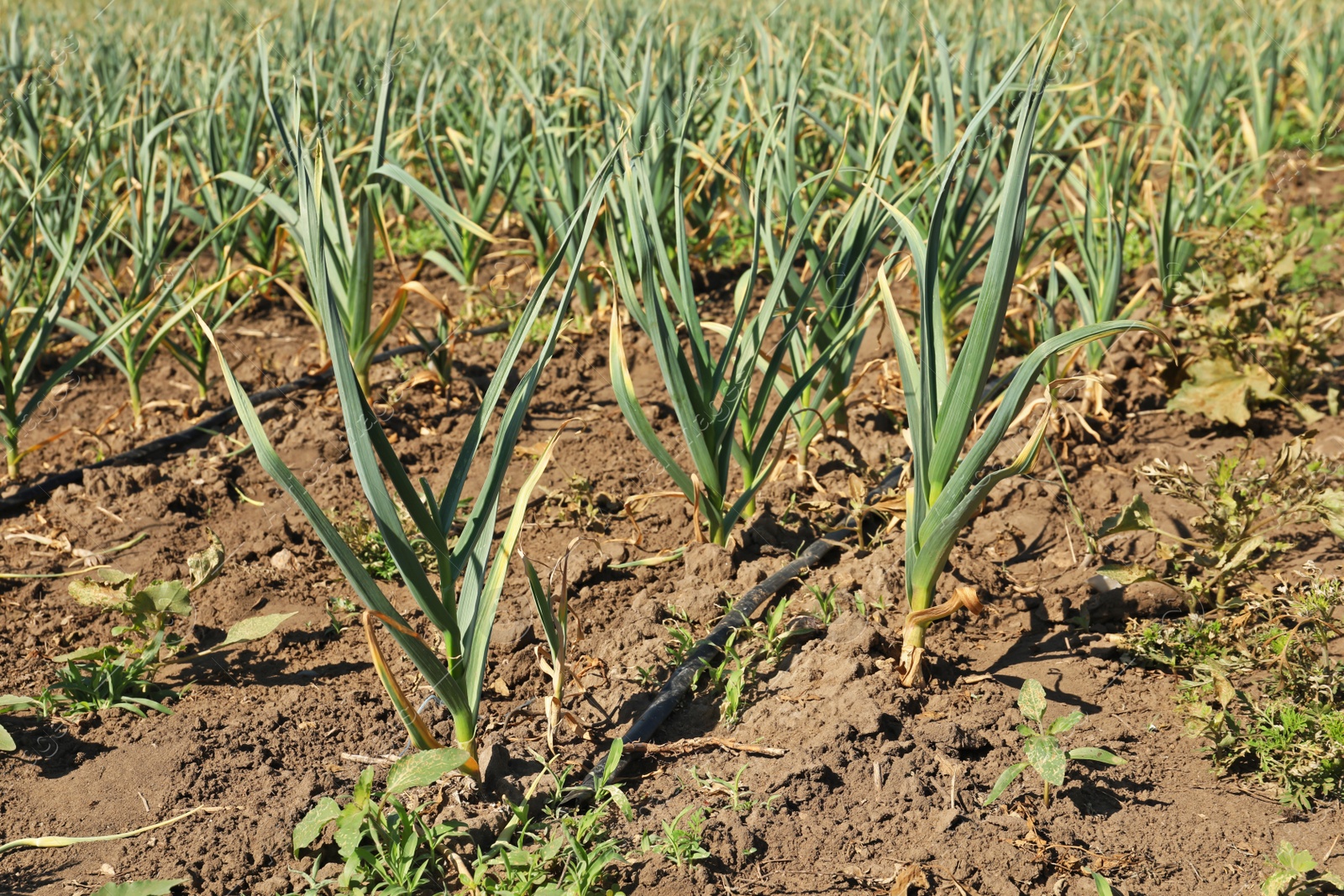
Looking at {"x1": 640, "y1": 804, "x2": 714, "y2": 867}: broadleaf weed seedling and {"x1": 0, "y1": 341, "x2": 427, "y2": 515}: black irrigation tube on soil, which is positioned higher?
{"x1": 640, "y1": 804, "x2": 714, "y2": 867}: broadleaf weed seedling

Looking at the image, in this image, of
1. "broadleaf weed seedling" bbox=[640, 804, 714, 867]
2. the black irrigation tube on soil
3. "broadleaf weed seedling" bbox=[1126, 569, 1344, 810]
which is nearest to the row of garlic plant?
the black irrigation tube on soil

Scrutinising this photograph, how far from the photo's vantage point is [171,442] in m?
2.64

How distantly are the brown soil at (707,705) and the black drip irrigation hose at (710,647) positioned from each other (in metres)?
0.04

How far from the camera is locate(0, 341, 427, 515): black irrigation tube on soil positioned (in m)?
2.42

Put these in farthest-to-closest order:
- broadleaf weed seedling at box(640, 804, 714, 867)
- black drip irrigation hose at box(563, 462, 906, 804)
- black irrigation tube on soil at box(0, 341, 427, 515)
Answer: black irrigation tube on soil at box(0, 341, 427, 515) → black drip irrigation hose at box(563, 462, 906, 804) → broadleaf weed seedling at box(640, 804, 714, 867)

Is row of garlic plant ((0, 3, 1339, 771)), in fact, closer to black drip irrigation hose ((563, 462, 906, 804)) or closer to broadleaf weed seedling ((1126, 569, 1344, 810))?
black drip irrigation hose ((563, 462, 906, 804))

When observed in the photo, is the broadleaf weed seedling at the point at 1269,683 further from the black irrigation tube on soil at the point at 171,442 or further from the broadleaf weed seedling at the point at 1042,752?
the black irrigation tube on soil at the point at 171,442

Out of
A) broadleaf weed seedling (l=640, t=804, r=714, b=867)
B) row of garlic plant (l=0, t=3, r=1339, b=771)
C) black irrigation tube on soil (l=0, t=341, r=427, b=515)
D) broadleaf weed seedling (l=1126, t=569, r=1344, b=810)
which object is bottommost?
black irrigation tube on soil (l=0, t=341, r=427, b=515)

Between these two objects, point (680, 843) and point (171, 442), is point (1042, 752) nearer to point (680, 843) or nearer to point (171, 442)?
point (680, 843)

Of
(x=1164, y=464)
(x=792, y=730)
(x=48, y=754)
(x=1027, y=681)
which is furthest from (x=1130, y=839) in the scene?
(x=48, y=754)

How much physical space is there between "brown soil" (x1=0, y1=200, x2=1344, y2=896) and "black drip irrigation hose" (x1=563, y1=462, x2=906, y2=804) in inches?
1.5

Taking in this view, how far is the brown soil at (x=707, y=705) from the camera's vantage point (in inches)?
55.1

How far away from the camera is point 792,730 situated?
160 centimetres

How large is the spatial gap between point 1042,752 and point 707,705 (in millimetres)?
550
